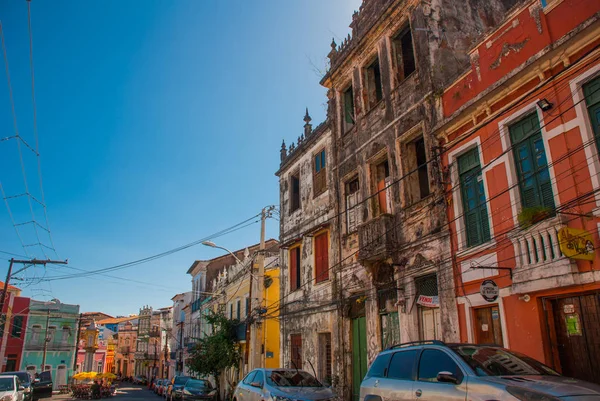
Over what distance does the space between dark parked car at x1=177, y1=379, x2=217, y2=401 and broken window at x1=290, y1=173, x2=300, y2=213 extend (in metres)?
10.1

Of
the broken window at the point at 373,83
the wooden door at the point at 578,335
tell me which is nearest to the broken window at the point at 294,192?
the broken window at the point at 373,83

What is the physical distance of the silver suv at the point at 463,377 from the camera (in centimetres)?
550

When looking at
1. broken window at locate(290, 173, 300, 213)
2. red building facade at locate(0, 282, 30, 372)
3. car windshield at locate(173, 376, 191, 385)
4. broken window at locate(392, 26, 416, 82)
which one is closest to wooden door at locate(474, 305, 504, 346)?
broken window at locate(392, 26, 416, 82)

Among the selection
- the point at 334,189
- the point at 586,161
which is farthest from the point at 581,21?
the point at 334,189

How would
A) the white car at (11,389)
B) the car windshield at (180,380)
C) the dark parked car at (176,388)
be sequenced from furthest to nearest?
the car windshield at (180,380)
the dark parked car at (176,388)
the white car at (11,389)

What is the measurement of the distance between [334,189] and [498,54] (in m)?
8.53

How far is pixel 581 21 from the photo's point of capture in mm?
9320

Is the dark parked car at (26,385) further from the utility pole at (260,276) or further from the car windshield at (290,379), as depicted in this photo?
the car windshield at (290,379)

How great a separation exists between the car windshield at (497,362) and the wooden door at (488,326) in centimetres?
369

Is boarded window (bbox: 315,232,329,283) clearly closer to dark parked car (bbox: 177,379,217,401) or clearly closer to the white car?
dark parked car (bbox: 177,379,217,401)

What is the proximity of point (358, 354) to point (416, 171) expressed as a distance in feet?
21.3

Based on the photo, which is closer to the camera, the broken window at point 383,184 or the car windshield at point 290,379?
the car windshield at point 290,379

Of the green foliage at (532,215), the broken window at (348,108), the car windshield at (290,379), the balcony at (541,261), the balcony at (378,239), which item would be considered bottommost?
the car windshield at (290,379)

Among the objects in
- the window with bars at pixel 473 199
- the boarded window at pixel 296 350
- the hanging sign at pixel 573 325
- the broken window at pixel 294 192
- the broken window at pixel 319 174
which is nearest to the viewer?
the hanging sign at pixel 573 325
